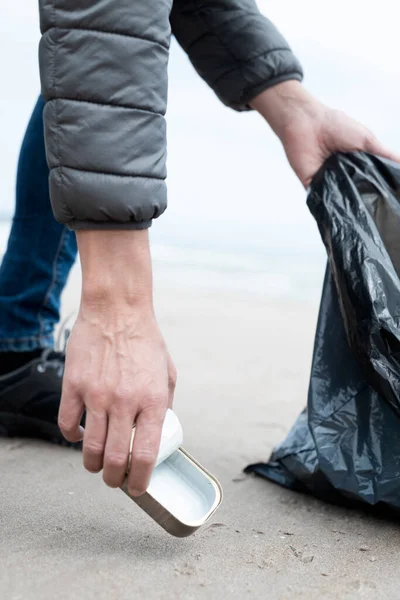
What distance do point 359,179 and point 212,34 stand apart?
470mm

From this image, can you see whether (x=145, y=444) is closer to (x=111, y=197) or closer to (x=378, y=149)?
(x=111, y=197)

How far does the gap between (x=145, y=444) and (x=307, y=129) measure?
2.70ft

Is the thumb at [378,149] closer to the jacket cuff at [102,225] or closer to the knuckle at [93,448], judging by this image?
the jacket cuff at [102,225]

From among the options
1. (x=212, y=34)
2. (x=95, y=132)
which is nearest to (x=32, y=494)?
(x=95, y=132)

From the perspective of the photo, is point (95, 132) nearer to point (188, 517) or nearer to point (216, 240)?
point (188, 517)

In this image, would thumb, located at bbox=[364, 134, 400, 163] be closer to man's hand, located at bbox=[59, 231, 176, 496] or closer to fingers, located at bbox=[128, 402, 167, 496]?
man's hand, located at bbox=[59, 231, 176, 496]

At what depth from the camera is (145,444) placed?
85 centimetres

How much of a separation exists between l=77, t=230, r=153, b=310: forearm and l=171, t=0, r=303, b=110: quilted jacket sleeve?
2.21ft

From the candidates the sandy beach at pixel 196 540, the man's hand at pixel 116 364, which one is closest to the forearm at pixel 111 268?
the man's hand at pixel 116 364

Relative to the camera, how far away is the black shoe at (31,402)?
1.46 metres

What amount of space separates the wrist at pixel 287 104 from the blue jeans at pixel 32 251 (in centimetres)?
49

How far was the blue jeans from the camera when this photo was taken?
150 cm

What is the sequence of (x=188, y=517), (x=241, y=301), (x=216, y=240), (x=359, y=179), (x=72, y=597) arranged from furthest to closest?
(x=216, y=240), (x=241, y=301), (x=359, y=179), (x=188, y=517), (x=72, y=597)

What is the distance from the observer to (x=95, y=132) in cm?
88
